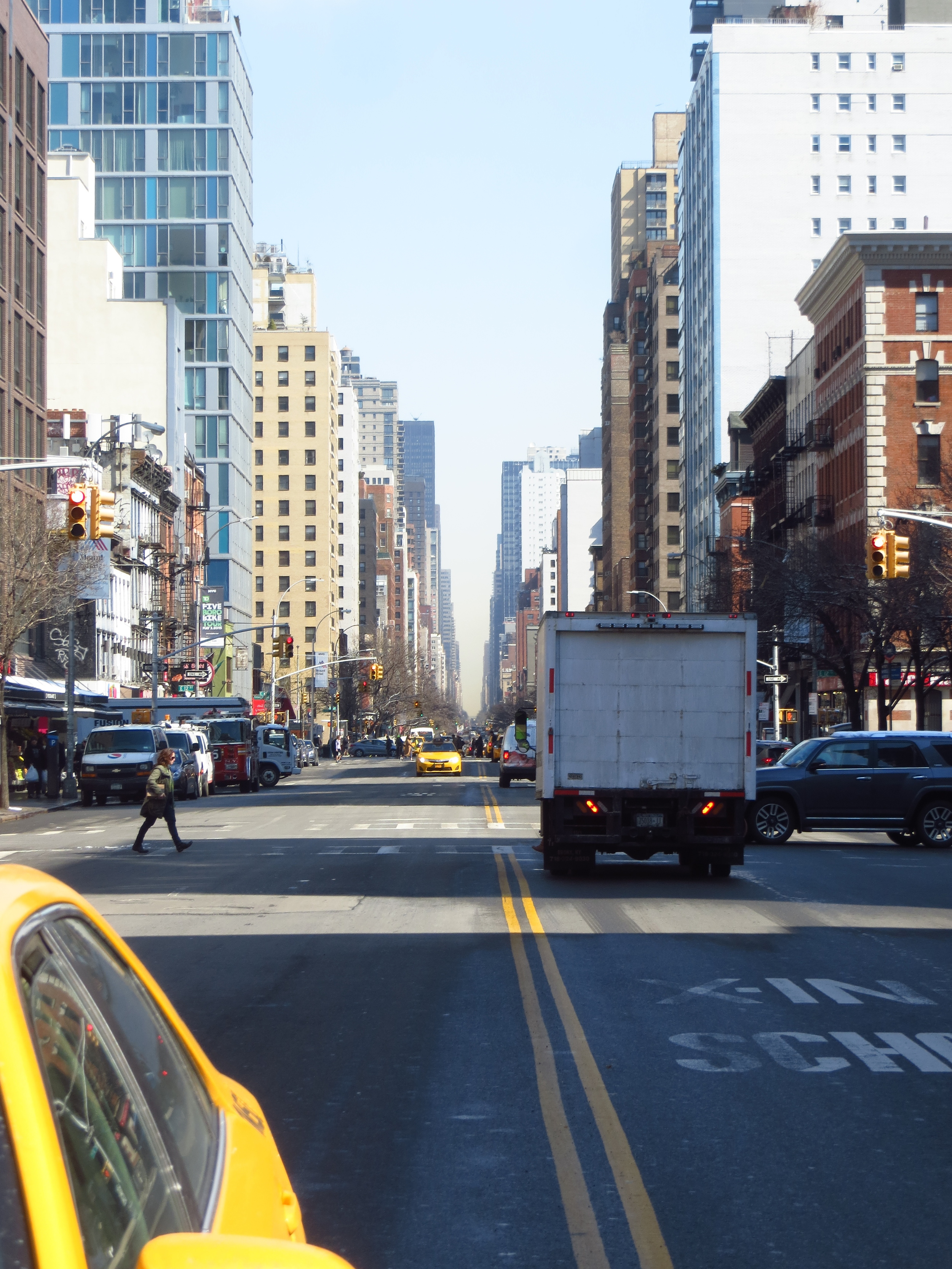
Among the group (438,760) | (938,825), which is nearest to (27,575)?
(938,825)

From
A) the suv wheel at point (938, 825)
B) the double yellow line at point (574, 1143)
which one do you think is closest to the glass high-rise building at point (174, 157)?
the suv wheel at point (938, 825)

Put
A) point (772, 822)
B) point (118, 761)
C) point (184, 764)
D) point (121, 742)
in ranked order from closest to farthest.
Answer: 1. point (772, 822)
2. point (118, 761)
3. point (121, 742)
4. point (184, 764)

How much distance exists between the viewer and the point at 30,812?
3934cm

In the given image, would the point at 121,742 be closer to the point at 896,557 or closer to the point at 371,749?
the point at 896,557

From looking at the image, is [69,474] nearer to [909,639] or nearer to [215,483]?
[909,639]

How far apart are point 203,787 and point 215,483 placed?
60.3m

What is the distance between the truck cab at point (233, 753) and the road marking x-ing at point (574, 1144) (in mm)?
43441

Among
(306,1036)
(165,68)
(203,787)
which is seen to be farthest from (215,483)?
(306,1036)

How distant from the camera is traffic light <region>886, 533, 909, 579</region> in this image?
1123 inches

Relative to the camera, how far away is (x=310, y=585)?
155625 mm

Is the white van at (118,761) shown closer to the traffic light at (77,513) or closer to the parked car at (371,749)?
the traffic light at (77,513)

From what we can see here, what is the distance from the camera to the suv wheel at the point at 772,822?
89.3 feet

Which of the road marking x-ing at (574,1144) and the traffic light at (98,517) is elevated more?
the traffic light at (98,517)

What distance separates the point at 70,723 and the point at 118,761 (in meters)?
3.54
